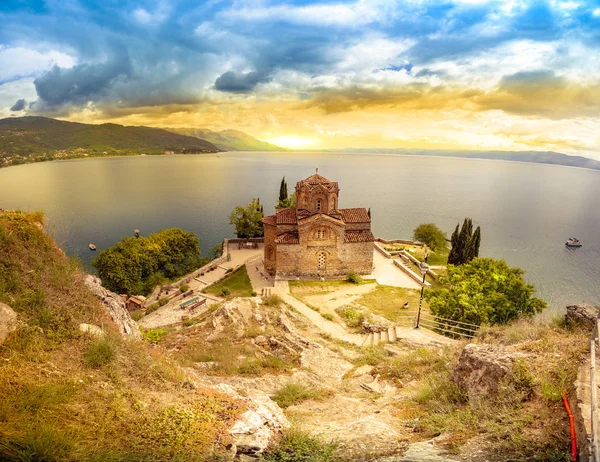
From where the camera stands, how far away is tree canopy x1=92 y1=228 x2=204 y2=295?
32.4 meters

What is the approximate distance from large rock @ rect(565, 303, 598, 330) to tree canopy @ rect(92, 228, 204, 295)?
35.4 m

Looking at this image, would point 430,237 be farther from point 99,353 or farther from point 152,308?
point 99,353

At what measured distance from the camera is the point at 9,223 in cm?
929

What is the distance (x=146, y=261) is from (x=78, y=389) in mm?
31702

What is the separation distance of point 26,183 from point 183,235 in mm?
100471

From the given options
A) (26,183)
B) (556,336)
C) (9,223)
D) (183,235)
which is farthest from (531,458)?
(26,183)

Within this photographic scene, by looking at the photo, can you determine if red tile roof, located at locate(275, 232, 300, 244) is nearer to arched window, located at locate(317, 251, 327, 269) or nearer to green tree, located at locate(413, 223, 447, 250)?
arched window, located at locate(317, 251, 327, 269)

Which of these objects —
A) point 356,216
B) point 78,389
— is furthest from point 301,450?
point 356,216

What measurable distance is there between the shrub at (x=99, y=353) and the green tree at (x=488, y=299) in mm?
17542

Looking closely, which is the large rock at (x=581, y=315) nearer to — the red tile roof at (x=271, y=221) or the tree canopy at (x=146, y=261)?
the red tile roof at (x=271, y=221)

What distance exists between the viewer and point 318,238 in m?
31.0

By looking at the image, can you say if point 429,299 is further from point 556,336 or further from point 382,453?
point 382,453

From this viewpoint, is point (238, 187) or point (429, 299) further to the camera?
point (238, 187)

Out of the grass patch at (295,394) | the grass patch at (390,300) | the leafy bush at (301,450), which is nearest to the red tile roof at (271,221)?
the grass patch at (390,300)
